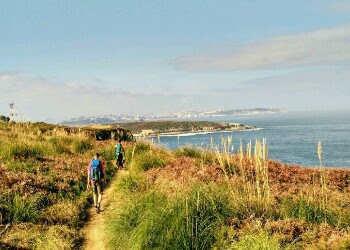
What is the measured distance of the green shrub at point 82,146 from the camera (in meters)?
26.3

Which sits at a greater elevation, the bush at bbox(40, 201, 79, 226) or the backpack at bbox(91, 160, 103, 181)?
the backpack at bbox(91, 160, 103, 181)

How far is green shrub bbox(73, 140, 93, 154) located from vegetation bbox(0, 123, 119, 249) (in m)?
2.83

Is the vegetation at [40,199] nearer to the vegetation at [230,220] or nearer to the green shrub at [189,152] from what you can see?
the vegetation at [230,220]

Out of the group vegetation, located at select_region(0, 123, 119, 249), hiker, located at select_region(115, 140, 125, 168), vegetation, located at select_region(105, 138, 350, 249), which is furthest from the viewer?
hiker, located at select_region(115, 140, 125, 168)

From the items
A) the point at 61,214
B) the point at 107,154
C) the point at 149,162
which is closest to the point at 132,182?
the point at 61,214

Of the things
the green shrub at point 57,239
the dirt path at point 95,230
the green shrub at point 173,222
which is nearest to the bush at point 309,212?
the green shrub at point 173,222

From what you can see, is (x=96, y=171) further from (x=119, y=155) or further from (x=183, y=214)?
(x=183, y=214)

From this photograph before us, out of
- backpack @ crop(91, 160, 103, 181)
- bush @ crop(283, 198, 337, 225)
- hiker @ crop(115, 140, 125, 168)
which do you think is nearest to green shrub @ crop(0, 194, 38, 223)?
backpack @ crop(91, 160, 103, 181)

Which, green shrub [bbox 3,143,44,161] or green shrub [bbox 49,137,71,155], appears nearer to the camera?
green shrub [bbox 3,143,44,161]

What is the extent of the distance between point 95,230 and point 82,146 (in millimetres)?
15310

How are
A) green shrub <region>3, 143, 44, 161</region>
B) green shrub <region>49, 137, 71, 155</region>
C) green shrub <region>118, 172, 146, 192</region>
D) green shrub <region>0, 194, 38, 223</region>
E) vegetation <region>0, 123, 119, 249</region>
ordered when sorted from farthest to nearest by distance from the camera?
green shrub <region>49, 137, 71, 155</region>, green shrub <region>3, 143, 44, 161</region>, green shrub <region>118, 172, 146, 192</region>, green shrub <region>0, 194, 38, 223</region>, vegetation <region>0, 123, 119, 249</region>

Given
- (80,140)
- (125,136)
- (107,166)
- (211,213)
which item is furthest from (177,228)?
(125,136)

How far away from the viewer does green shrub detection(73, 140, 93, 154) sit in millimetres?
26300

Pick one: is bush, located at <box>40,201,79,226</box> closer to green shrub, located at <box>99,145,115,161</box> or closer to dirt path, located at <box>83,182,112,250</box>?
dirt path, located at <box>83,182,112,250</box>
